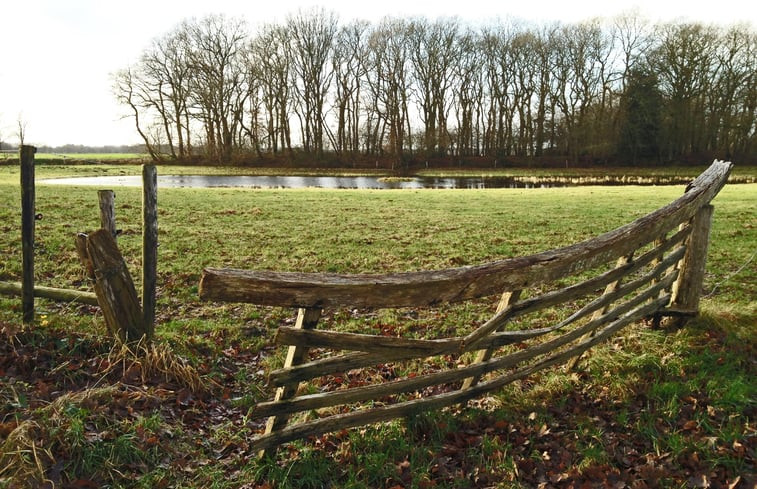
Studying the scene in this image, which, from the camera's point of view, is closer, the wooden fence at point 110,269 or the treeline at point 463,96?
the wooden fence at point 110,269

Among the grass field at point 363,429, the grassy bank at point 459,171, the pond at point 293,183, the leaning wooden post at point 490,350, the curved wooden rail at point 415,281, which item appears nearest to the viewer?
the curved wooden rail at point 415,281

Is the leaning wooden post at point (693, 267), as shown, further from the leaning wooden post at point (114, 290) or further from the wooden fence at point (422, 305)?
the leaning wooden post at point (114, 290)

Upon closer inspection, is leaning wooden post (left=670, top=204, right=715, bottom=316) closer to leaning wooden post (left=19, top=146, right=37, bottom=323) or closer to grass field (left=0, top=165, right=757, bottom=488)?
grass field (left=0, top=165, right=757, bottom=488)

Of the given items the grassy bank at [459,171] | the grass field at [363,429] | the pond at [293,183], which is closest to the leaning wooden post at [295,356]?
the grass field at [363,429]

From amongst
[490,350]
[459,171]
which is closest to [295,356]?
[490,350]

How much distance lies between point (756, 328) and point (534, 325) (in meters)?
2.42

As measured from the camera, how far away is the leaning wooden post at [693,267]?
16.5 feet

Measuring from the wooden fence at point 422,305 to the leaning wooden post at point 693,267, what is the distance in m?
0.03

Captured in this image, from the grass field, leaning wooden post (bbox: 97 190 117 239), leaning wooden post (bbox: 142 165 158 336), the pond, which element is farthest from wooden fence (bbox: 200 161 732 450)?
the pond

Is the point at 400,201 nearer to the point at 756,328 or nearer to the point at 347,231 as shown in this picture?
the point at 347,231

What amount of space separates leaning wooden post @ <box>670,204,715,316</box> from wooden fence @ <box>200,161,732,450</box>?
34mm

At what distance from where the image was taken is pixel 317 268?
9312 mm

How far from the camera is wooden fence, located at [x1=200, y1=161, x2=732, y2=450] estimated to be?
323cm

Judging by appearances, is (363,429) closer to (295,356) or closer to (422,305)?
(295,356)
